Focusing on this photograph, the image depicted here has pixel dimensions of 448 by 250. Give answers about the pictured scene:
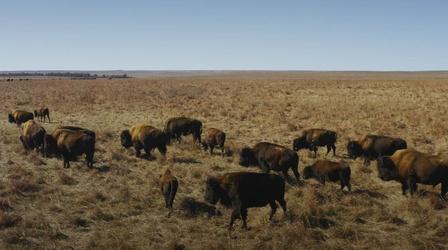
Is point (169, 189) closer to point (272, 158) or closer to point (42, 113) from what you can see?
point (272, 158)

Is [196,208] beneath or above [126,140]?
beneath

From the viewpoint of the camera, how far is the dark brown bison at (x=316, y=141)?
19.0m

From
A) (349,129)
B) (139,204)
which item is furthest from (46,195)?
(349,129)

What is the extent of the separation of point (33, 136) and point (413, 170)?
1461cm

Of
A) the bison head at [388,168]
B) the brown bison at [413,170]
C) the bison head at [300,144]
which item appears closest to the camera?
the brown bison at [413,170]

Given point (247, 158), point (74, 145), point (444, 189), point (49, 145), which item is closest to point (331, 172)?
point (247, 158)

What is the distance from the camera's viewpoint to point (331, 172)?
13.8 m

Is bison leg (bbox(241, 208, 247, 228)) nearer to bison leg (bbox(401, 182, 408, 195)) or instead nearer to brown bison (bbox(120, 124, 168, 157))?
bison leg (bbox(401, 182, 408, 195))

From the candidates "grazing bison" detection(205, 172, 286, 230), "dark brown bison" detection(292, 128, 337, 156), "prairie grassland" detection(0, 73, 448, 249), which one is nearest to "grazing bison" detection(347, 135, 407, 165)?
"prairie grassland" detection(0, 73, 448, 249)

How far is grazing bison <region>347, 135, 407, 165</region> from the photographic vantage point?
16656mm

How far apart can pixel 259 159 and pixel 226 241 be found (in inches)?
211

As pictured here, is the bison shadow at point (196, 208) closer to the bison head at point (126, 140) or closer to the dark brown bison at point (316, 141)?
the bison head at point (126, 140)

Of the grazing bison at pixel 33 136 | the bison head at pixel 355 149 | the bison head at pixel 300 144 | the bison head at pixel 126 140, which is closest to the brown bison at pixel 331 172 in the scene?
the bison head at pixel 355 149

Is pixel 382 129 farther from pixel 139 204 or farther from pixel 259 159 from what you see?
pixel 139 204
